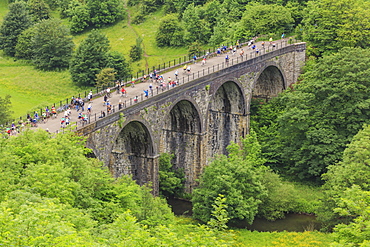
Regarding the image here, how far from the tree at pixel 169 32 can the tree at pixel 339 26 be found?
1537 inches

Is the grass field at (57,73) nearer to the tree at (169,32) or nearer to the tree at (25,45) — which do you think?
the tree at (169,32)

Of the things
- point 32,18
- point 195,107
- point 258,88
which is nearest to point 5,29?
point 32,18

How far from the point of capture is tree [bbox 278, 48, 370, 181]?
2975 inches

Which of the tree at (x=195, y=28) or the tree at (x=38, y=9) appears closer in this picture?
the tree at (x=195, y=28)

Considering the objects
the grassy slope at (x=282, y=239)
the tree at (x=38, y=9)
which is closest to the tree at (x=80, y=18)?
the tree at (x=38, y=9)

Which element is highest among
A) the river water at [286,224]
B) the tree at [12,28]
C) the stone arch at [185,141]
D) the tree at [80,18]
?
the tree at [80,18]

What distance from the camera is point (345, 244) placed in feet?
Answer: 131

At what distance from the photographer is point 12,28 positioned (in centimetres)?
13775

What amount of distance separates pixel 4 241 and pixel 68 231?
12.1 feet

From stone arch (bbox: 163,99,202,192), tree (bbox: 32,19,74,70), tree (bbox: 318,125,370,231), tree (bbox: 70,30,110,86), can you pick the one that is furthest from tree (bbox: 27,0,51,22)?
tree (bbox: 318,125,370,231)

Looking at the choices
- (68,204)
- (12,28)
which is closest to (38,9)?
(12,28)

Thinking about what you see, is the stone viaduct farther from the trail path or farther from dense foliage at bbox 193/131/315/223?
dense foliage at bbox 193/131/315/223

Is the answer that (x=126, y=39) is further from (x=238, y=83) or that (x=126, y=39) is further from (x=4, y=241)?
(x=4, y=241)

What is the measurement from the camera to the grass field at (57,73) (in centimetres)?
11406
